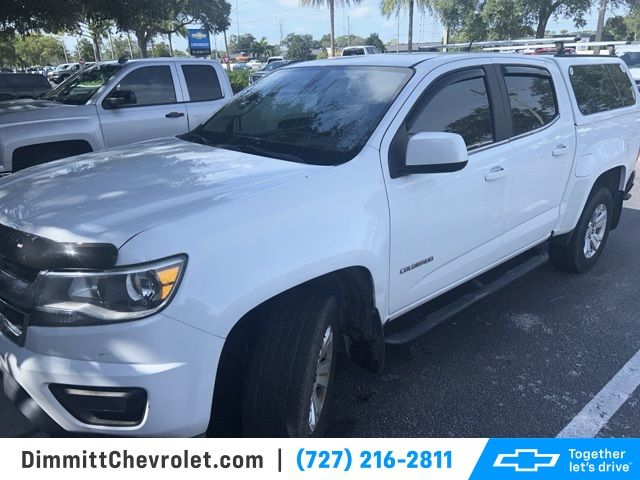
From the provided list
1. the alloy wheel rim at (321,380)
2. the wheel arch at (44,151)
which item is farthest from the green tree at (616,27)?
the alloy wheel rim at (321,380)

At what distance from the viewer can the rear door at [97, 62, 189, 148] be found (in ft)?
21.5

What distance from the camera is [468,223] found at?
3.17 metres

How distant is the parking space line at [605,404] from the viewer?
2.76 m

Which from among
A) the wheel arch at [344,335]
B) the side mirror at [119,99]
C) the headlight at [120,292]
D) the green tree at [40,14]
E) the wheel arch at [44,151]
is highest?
the green tree at [40,14]

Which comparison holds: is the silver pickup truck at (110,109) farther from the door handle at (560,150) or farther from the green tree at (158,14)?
the door handle at (560,150)

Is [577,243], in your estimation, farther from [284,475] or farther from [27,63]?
[27,63]

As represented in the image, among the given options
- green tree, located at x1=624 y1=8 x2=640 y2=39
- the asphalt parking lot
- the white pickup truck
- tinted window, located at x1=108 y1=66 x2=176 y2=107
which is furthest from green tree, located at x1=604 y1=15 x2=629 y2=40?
the white pickup truck

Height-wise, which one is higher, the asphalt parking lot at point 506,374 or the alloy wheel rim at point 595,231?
the alloy wheel rim at point 595,231

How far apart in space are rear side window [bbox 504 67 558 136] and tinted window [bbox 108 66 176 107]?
488cm

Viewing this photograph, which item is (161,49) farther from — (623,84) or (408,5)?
(623,84)

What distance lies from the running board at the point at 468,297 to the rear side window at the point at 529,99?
1.01 metres

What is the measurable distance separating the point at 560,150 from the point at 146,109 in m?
5.15

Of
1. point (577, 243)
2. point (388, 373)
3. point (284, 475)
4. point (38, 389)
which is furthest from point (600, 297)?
point (38, 389)

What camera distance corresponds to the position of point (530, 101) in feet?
12.5
